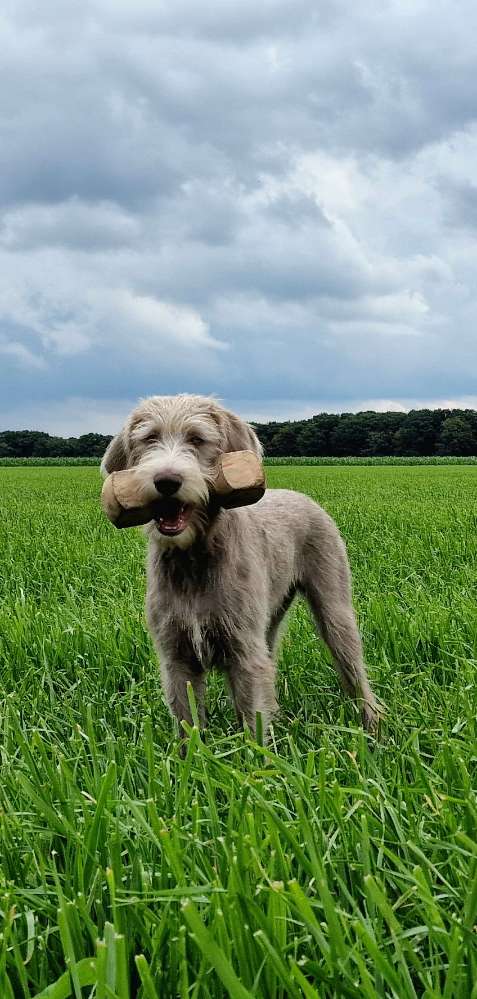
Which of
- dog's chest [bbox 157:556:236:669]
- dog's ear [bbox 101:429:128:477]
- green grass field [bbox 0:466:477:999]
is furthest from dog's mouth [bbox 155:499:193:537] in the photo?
green grass field [bbox 0:466:477:999]

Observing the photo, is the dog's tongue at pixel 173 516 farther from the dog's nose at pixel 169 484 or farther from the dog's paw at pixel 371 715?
the dog's paw at pixel 371 715

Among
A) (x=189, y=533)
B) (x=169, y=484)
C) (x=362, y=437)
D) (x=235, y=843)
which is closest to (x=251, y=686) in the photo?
(x=189, y=533)

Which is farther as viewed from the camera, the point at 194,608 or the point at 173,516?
the point at 194,608

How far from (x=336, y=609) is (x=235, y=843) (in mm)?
2925

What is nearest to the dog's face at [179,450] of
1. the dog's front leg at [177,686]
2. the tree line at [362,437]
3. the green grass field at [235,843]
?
the dog's front leg at [177,686]

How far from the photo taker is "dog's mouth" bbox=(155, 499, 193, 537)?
348cm

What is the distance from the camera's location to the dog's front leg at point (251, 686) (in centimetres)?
383

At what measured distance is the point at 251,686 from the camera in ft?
12.6

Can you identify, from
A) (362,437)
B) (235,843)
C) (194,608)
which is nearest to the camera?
(235,843)

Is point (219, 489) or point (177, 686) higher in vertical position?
point (219, 489)

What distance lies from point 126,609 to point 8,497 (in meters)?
15.6

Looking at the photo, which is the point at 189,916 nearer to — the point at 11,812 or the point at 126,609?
the point at 11,812

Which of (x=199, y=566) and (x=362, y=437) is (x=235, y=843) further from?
(x=362, y=437)

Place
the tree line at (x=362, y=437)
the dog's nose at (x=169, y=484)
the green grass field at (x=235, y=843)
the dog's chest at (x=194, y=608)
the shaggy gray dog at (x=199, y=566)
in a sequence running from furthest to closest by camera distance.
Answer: the tree line at (x=362, y=437) < the dog's chest at (x=194, y=608) < the shaggy gray dog at (x=199, y=566) < the dog's nose at (x=169, y=484) < the green grass field at (x=235, y=843)
